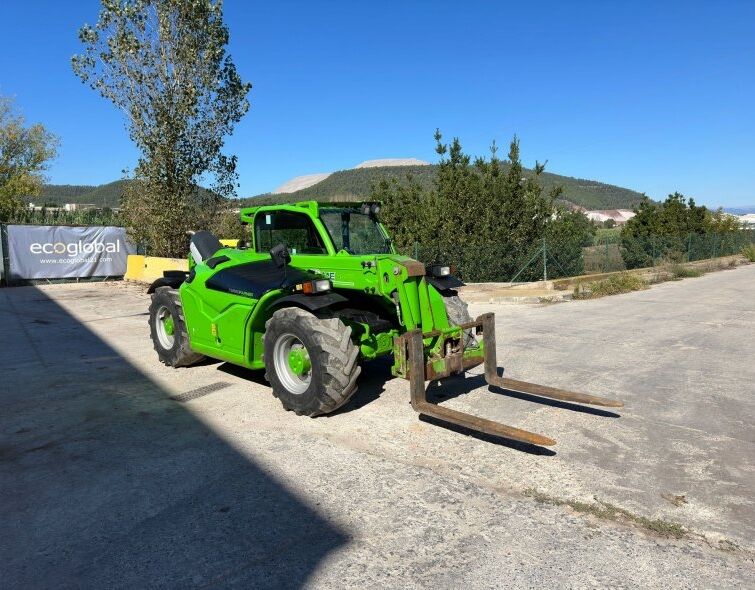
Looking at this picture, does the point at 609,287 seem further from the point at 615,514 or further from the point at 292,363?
the point at 615,514

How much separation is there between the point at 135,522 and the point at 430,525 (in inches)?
74.1

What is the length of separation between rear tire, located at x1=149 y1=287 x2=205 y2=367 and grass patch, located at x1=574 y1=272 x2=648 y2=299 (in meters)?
11.3

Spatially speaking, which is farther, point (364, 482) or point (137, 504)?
point (364, 482)

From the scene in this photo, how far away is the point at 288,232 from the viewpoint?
6645 millimetres

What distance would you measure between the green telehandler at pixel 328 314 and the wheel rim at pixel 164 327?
51cm

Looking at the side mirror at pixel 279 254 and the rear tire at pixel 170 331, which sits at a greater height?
the side mirror at pixel 279 254

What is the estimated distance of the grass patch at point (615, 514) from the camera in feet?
11.1

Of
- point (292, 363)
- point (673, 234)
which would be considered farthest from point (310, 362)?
point (673, 234)

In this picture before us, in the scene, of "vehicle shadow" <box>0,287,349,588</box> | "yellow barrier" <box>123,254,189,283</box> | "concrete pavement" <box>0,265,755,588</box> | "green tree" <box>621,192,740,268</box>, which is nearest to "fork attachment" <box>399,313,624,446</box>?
"concrete pavement" <box>0,265,755,588</box>

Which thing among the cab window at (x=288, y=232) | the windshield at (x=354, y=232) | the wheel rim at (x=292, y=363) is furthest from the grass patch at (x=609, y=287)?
the wheel rim at (x=292, y=363)

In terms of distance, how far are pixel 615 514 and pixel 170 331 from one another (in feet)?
20.2

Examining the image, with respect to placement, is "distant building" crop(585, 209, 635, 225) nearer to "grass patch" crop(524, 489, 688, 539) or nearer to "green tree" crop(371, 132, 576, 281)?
"green tree" crop(371, 132, 576, 281)

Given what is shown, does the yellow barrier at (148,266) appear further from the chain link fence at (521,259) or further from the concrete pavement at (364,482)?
the concrete pavement at (364,482)

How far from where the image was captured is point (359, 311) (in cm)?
610
